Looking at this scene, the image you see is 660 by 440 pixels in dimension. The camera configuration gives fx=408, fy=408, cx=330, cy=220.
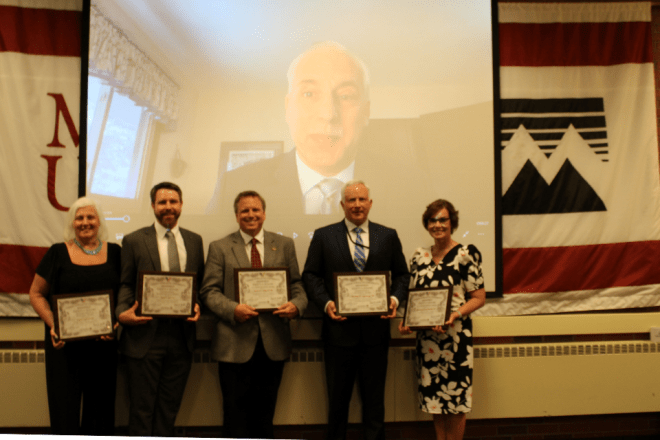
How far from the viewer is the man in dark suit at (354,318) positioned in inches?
97.3

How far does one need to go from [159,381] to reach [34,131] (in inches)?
82.4

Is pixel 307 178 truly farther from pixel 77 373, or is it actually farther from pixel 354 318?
pixel 77 373

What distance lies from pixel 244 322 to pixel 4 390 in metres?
1.93

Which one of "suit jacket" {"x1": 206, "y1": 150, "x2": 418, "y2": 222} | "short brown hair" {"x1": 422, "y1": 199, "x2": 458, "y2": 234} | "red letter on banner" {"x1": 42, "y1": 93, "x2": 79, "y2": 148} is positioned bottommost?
"short brown hair" {"x1": 422, "y1": 199, "x2": 458, "y2": 234}

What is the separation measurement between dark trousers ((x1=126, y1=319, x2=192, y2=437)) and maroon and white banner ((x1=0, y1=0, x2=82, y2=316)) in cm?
124

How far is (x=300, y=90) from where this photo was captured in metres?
3.08

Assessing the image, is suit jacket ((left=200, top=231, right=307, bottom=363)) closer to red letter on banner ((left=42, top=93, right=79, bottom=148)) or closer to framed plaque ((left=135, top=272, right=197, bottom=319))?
framed plaque ((left=135, top=272, right=197, bottom=319))

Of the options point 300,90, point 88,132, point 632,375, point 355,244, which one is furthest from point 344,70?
point 632,375

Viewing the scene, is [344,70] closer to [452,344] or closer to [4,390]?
[452,344]

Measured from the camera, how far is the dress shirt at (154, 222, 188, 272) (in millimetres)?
2445

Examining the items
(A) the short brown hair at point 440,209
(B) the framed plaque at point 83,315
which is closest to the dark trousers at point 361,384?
(A) the short brown hair at point 440,209

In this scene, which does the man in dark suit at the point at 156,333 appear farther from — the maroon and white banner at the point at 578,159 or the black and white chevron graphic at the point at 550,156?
the black and white chevron graphic at the point at 550,156

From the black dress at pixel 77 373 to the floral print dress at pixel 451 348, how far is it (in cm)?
185

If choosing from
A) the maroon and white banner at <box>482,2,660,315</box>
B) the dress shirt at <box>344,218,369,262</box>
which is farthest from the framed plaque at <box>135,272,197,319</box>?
the maroon and white banner at <box>482,2,660,315</box>
